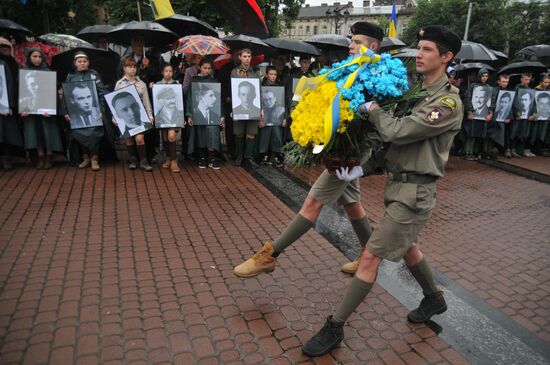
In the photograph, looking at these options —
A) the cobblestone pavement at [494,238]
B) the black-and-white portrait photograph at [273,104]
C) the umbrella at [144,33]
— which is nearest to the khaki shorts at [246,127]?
the black-and-white portrait photograph at [273,104]

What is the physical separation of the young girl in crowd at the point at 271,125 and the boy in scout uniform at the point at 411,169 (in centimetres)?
528

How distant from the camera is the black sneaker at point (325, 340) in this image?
2756 mm

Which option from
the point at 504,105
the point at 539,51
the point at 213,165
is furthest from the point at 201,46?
the point at 539,51

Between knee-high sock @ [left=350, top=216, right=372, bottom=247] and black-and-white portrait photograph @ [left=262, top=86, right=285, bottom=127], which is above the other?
black-and-white portrait photograph @ [left=262, top=86, right=285, bottom=127]

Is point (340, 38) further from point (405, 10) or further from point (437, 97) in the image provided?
point (405, 10)

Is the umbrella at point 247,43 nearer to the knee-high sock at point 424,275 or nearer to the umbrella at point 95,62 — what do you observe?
the umbrella at point 95,62

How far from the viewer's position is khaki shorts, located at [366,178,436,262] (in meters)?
2.75

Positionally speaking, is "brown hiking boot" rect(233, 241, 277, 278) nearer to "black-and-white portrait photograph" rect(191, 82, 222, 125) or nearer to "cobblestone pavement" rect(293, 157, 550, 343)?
"cobblestone pavement" rect(293, 157, 550, 343)

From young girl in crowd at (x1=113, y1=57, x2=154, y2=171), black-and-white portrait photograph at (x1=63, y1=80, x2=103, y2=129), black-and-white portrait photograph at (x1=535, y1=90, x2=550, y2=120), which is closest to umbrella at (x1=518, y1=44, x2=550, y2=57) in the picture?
black-and-white portrait photograph at (x1=535, y1=90, x2=550, y2=120)

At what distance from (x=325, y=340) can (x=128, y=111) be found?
5488 millimetres

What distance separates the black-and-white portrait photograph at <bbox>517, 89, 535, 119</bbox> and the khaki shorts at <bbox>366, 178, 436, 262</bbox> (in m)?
8.72

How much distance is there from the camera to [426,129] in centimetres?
258

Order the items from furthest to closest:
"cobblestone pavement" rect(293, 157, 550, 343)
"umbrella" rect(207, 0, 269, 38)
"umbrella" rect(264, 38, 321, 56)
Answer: "umbrella" rect(207, 0, 269, 38) < "umbrella" rect(264, 38, 321, 56) < "cobblestone pavement" rect(293, 157, 550, 343)

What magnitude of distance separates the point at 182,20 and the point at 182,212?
5.99 metres
